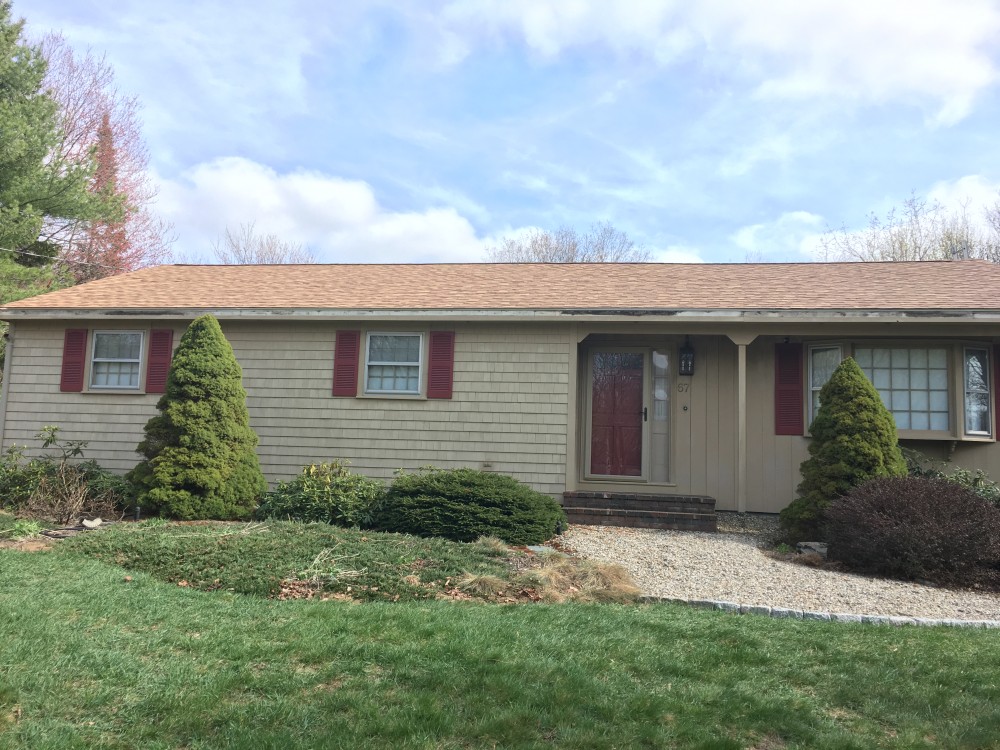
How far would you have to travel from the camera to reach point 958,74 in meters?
7.98

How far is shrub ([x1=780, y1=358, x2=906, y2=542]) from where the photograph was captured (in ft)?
26.3

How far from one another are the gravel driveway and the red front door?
205cm

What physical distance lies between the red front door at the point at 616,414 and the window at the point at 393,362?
258 centimetres

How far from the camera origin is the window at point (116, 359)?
36.0 feet

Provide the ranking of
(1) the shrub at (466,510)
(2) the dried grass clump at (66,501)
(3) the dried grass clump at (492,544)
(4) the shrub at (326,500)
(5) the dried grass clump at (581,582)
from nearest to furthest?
(5) the dried grass clump at (581,582) < (3) the dried grass clump at (492,544) < (1) the shrub at (466,510) < (4) the shrub at (326,500) < (2) the dried grass clump at (66,501)

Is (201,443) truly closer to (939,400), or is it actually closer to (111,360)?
(111,360)

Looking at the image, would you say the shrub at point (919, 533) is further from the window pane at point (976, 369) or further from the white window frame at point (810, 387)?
the window pane at point (976, 369)

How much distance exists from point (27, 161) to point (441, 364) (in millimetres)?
10911

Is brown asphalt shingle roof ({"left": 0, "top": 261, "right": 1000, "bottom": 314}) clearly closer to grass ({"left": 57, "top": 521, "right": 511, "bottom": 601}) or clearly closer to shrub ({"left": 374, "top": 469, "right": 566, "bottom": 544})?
shrub ({"left": 374, "top": 469, "right": 566, "bottom": 544})

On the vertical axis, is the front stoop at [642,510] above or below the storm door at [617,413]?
below

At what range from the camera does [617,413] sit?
1059 cm

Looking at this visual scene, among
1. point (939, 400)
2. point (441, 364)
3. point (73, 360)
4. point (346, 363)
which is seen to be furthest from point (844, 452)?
point (73, 360)

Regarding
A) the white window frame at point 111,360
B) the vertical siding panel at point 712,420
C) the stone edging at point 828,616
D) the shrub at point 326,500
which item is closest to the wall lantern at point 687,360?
the vertical siding panel at point 712,420

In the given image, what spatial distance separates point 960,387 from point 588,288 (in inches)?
200
